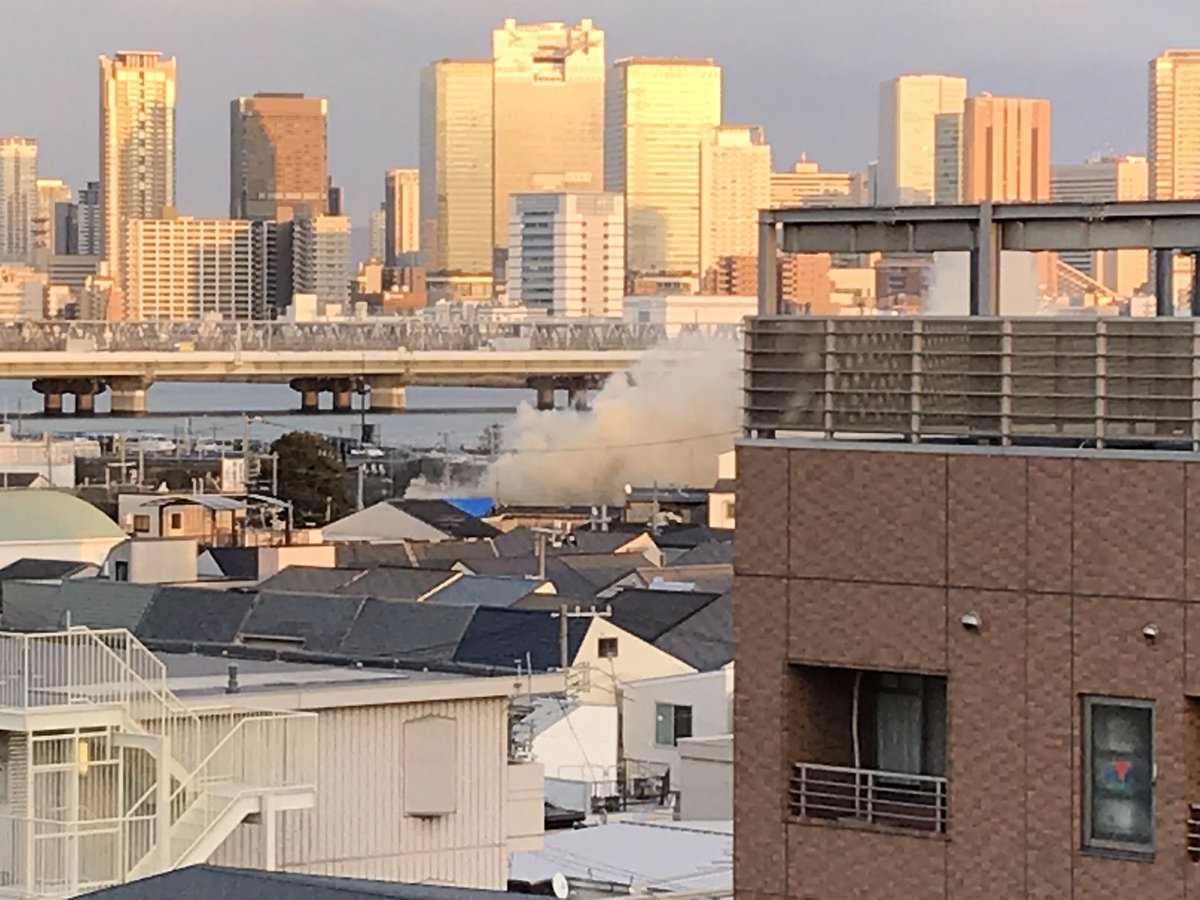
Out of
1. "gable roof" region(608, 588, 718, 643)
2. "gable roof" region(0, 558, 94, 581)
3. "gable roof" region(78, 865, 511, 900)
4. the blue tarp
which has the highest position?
"gable roof" region(78, 865, 511, 900)

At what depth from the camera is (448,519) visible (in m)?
70.0

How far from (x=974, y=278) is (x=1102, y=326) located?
94 centimetres

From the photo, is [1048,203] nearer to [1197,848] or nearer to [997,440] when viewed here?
[997,440]

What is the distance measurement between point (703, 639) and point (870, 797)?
2937 cm

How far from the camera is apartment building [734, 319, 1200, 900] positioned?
11672mm

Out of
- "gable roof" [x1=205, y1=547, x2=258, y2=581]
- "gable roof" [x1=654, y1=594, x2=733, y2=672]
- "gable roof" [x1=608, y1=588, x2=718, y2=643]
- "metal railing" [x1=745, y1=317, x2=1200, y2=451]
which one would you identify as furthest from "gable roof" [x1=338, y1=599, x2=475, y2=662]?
"metal railing" [x1=745, y1=317, x2=1200, y2=451]

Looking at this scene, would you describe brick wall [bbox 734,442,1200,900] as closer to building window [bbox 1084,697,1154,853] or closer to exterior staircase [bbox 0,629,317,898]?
building window [bbox 1084,697,1154,853]

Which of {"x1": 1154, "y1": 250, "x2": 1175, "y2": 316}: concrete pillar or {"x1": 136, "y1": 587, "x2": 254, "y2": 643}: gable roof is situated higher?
{"x1": 1154, "y1": 250, "x2": 1175, "y2": 316}: concrete pillar

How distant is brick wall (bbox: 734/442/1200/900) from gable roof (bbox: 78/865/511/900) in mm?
1354

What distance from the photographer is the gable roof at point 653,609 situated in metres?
41.6

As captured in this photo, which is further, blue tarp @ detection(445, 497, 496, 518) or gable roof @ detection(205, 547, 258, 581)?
blue tarp @ detection(445, 497, 496, 518)

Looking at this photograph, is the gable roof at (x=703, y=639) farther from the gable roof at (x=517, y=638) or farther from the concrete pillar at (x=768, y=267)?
the concrete pillar at (x=768, y=267)

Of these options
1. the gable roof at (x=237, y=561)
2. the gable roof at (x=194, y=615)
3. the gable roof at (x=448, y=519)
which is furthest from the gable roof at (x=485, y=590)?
the gable roof at (x=448, y=519)

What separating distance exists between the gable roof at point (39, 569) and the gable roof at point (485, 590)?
5763 mm
